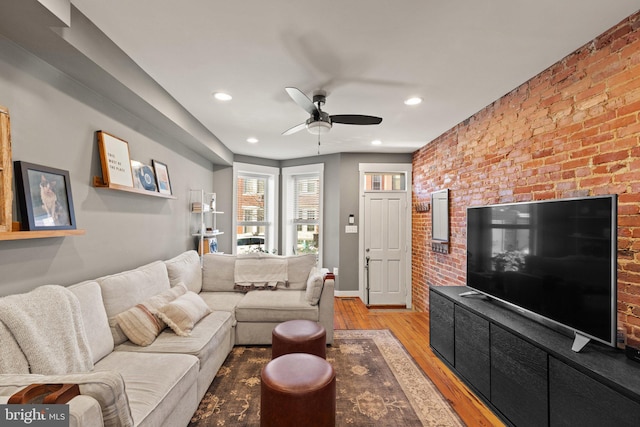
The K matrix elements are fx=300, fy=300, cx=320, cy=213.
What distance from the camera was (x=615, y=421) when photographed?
1334 mm

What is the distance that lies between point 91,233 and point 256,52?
1846mm

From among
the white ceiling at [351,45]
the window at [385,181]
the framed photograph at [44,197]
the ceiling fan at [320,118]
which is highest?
the white ceiling at [351,45]

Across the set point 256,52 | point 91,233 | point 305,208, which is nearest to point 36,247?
point 91,233

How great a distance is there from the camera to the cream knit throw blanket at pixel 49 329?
1.38 m

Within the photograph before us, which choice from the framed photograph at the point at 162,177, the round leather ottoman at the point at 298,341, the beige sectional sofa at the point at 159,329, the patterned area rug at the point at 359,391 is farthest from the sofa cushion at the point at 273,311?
the framed photograph at the point at 162,177

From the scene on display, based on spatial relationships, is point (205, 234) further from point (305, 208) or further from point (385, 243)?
point (385, 243)

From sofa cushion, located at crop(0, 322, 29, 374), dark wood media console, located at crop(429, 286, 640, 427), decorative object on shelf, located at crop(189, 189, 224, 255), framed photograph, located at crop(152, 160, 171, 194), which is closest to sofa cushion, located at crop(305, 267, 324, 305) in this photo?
dark wood media console, located at crop(429, 286, 640, 427)

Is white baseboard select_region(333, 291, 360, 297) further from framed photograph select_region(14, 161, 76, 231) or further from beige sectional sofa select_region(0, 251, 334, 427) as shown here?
framed photograph select_region(14, 161, 76, 231)

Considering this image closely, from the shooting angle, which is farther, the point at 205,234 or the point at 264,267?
the point at 205,234

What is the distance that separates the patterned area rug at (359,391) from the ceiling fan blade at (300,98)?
7.56 feet

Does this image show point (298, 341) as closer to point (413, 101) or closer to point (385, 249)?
point (413, 101)

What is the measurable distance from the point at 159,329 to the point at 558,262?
2.81 metres

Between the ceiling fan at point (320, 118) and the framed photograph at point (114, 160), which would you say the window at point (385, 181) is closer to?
the ceiling fan at point (320, 118)

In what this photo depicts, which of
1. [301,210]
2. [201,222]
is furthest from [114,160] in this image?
[301,210]
